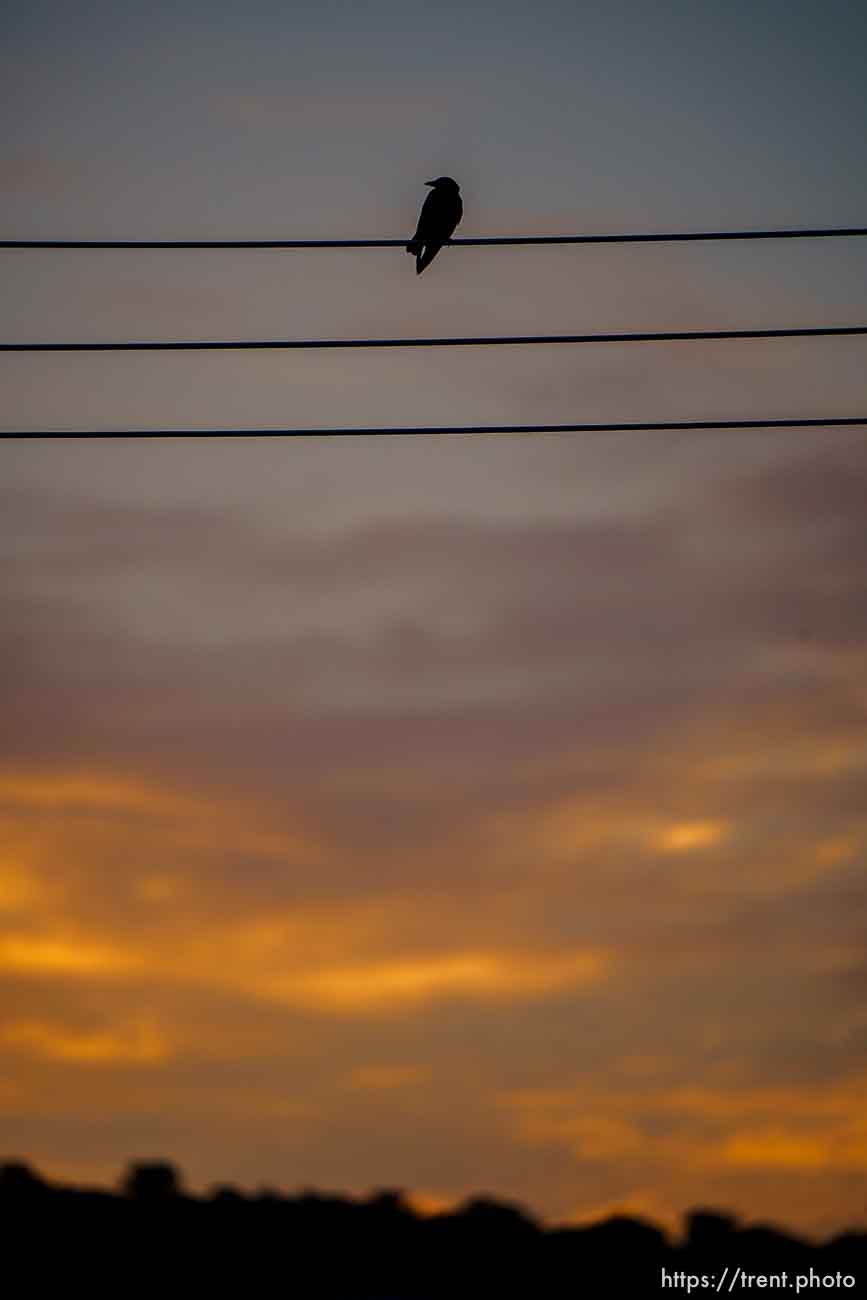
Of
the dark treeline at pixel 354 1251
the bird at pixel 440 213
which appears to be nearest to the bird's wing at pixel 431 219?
the bird at pixel 440 213

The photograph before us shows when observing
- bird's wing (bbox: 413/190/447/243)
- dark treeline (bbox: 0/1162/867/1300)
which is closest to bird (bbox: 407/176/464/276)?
bird's wing (bbox: 413/190/447/243)

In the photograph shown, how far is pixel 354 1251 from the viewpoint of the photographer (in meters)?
16.9

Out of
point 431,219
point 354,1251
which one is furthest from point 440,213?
point 354,1251

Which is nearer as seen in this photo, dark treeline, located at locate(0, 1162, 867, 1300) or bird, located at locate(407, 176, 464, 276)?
dark treeline, located at locate(0, 1162, 867, 1300)

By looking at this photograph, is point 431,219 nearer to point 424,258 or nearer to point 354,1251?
point 424,258

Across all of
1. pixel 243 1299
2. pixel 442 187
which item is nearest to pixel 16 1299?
pixel 243 1299

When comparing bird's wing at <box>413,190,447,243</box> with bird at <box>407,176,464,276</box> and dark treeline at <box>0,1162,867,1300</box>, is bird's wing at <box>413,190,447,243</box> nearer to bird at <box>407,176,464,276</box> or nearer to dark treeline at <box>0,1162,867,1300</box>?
bird at <box>407,176,464,276</box>

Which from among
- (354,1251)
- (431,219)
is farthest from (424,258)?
(354,1251)

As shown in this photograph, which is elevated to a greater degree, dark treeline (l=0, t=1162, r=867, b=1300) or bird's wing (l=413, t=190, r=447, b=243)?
bird's wing (l=413, t=190, r=447, b=243)

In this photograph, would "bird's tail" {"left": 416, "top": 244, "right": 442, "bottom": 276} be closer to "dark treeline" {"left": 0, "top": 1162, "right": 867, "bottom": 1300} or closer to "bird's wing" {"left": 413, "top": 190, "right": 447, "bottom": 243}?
"bird's wing" {"left": 413, "top": 190, "right": 447, "bottom": 243}

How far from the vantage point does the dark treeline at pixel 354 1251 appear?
15625 millimetres

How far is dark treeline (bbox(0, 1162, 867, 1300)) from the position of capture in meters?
15.6

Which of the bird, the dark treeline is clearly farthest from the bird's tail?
the dark treeline

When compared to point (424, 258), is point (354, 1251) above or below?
below
